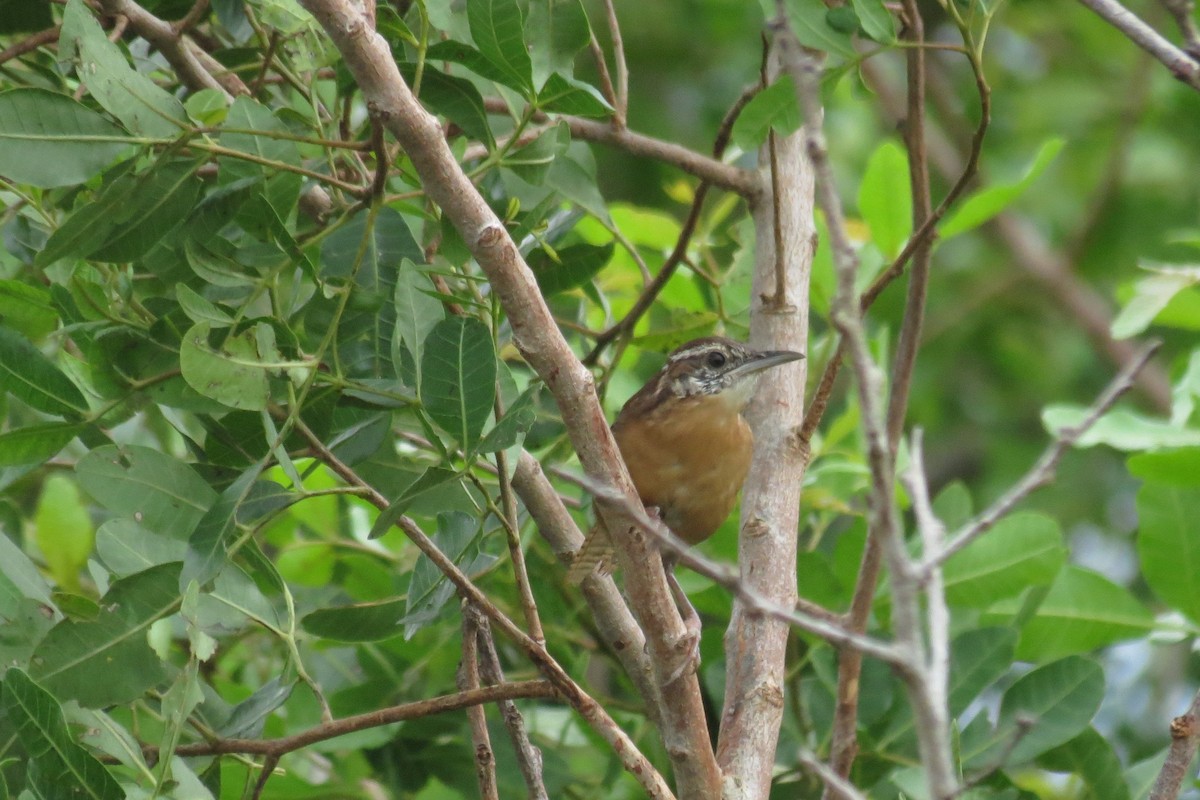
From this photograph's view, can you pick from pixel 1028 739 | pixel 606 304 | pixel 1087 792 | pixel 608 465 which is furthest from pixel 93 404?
pixel 1087 792

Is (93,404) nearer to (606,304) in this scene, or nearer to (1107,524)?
(606,304)

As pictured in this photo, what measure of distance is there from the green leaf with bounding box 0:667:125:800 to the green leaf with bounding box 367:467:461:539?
0.65 metres

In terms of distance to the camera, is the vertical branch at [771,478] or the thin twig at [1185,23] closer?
the thin twig at [1185,23]

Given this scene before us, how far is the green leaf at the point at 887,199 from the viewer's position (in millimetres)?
4285

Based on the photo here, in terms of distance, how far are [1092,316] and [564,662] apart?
20.8 feet

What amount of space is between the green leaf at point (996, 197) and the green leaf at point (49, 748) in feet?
8.92

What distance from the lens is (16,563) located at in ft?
9.39

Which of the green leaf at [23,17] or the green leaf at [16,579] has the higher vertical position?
the green leaf at [23,17]

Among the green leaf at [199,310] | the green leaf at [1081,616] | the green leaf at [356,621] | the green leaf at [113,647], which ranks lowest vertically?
the green leaf at [1081,616]

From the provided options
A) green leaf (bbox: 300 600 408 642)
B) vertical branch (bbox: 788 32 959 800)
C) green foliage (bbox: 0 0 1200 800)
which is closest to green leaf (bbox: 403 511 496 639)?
green foliage (bbox: 0 0 1200 800)

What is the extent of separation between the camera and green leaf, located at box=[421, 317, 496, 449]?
267 centimetres

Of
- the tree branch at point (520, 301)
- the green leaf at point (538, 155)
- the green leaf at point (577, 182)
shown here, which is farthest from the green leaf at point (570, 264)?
the tree branch at point (520, 301)

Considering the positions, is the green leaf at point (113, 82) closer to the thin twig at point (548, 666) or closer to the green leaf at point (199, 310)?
the green leaf at point (199, 310)

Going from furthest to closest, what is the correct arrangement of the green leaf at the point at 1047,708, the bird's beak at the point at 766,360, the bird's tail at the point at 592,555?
the bird's beak at the point at 766,360 < the green leaf at the point at 1047,708 < the bird's tail at the point at 592,555
